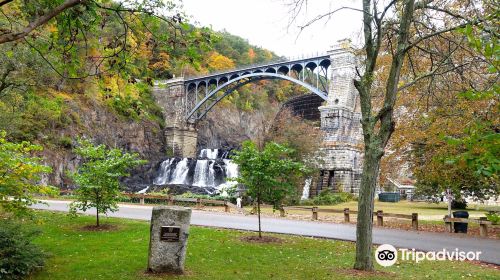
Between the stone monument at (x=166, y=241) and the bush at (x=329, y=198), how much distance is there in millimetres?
23738

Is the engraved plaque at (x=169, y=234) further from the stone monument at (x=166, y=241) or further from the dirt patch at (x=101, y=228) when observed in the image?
the dirt patch at (x=101, y=228)

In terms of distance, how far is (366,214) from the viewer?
7680mm

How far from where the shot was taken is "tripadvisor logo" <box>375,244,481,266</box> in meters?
8.91

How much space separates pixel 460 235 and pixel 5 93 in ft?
62.0

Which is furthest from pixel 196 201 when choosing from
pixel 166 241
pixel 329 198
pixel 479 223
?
pixel 166 241

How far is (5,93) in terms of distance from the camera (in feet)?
61.6

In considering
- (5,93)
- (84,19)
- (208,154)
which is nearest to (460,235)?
(84,19)

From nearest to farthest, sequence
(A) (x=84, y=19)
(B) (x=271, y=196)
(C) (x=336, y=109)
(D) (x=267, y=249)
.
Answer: (A) (x=84, y=19)
(D) (x=267, y=249)
(B) (x=271, y=196)
(C) (x=336, y=109)

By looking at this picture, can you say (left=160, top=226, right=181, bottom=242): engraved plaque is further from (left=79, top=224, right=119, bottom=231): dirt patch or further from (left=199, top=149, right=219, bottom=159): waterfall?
(left=199, top=149, right=219, bottom=159): waterfall

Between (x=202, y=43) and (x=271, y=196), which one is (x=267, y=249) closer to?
(x=271, y=196)

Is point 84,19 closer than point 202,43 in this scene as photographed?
No

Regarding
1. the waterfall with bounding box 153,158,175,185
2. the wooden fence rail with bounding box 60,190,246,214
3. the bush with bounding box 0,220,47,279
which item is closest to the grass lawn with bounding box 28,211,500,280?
the bush with bounding box 0,220,47,279

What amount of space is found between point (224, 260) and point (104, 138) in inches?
1276

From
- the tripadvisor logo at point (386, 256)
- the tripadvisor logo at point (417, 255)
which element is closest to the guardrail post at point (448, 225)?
the tripadvisor logo at point (417, 255)
